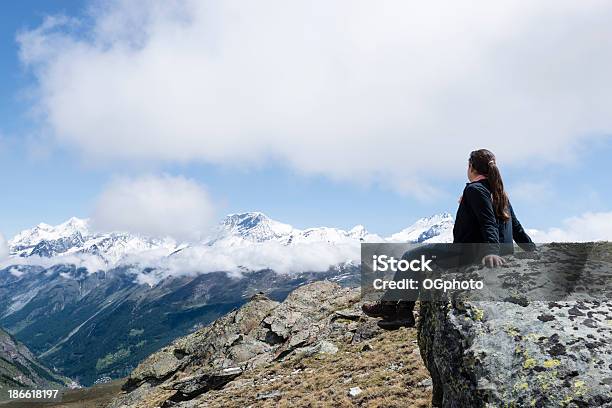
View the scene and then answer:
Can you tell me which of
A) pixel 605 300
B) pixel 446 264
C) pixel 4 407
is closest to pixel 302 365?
pixel 446 264

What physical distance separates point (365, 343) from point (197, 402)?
1047cm

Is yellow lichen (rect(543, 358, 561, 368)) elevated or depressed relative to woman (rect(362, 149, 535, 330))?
depressed

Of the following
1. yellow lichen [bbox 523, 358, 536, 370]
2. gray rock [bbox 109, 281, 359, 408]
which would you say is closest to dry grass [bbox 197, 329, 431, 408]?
gray rock [bbox 109, 281, 359, 408]

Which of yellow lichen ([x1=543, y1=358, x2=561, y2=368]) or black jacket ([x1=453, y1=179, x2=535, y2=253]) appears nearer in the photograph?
yellow lichen ([x1=543, y1=358, x2=561, y2=368])

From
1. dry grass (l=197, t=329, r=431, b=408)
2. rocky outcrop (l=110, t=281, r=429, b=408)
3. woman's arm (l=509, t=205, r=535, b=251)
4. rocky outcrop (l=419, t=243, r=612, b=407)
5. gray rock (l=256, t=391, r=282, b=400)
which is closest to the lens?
rocky outcrop (l=419, t=243, r=612, b=407)

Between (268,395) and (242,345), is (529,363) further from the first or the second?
(242,345)

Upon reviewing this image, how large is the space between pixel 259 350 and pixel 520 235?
33.2 metres

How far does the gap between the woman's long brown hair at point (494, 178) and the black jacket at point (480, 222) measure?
0.13 meters

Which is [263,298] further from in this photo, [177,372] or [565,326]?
[565,326]

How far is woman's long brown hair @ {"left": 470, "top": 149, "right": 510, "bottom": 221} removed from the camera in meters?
9.05

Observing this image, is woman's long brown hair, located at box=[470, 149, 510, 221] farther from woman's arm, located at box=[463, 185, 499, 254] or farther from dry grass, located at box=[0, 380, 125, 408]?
dry grass, located at box=[0, 380, 125, 408]

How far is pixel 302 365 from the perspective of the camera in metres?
26.4

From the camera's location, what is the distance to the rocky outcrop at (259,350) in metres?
25.9

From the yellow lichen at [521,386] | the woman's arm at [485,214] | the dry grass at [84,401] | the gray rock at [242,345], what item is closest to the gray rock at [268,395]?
the gray rock at [242,345]
